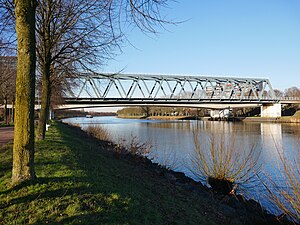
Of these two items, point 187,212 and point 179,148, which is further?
point 179,148

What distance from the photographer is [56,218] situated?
4.50 metres

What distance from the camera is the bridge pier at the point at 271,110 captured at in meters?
71.5

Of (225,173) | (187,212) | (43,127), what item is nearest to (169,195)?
(187,212)

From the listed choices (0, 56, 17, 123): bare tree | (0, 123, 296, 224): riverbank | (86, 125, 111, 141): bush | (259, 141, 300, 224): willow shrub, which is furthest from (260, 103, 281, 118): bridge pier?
(0, 123, 296, 224): riverbank

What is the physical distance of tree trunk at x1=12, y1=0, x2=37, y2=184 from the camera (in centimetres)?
537

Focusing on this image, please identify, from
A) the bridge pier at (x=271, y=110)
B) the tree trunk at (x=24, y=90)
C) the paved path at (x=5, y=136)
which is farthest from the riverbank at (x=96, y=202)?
the bridge pier at (x=271, y=110)

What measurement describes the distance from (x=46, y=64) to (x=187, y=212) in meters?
9.11

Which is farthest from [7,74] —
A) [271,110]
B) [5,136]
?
[271,110]

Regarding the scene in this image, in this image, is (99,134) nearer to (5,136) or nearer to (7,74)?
(5,136)

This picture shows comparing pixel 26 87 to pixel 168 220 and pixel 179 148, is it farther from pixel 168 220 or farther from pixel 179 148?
pixel 179 148

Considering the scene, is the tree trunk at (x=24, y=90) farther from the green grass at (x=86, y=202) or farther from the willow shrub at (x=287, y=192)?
the willow shrub at (x=287, y=192)

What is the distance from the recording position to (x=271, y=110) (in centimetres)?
7381

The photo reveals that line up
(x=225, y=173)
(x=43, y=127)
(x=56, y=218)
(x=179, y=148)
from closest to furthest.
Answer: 1. (x=56, y=218)
2. (x=225, y=173)
3. (x=43, y=127)
4. (x=179, y=148)

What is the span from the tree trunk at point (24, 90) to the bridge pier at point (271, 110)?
7356 centimetres
